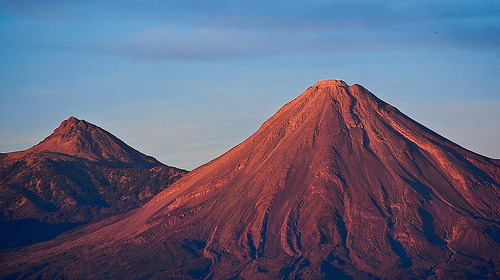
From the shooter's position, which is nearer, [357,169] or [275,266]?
[275,266]

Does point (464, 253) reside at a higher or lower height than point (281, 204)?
lower

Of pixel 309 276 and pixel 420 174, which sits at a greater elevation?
pixel 420 174

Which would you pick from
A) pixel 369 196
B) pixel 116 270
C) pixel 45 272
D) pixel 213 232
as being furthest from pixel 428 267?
pixel 45 272

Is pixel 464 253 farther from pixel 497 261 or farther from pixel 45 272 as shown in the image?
pixel 45 272

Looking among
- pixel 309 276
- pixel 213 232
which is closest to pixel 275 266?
pixel 309 276

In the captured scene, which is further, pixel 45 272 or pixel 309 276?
pixel 45 272

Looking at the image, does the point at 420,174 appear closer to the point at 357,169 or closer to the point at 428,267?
the point at 357,169

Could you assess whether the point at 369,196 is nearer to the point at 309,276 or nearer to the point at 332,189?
the point at 332,189
